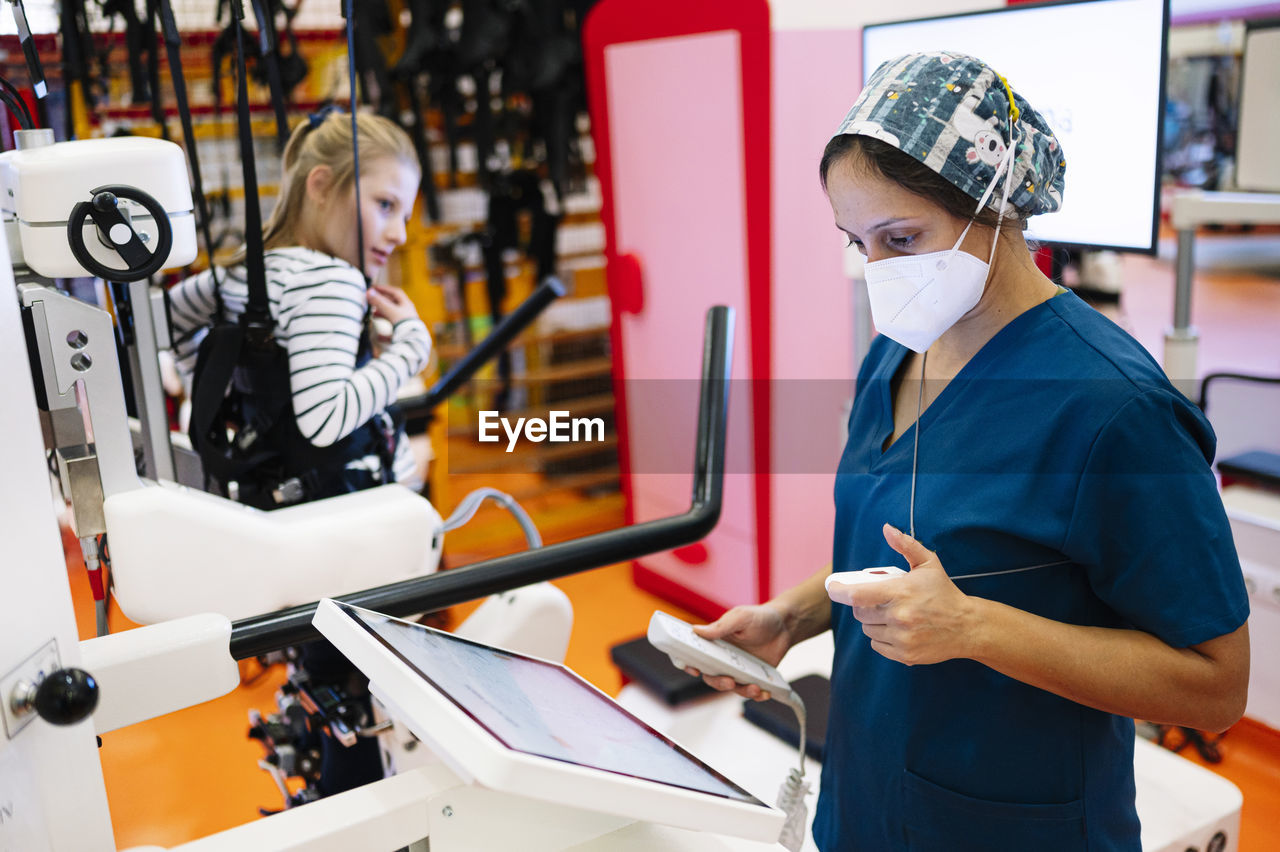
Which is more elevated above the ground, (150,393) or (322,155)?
(322,155)

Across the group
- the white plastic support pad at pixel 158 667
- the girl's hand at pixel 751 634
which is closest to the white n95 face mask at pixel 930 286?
the girl's hand at pixel 751 634

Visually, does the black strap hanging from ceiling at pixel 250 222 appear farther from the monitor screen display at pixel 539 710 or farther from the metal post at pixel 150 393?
the monitor screen display at pixel 539 710

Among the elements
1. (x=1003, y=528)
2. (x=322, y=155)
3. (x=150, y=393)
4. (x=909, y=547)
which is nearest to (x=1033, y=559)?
(x=1003, y=528)

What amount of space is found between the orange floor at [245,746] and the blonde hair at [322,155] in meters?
0.77

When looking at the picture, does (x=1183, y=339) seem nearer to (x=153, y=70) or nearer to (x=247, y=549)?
(x=247, y=549)

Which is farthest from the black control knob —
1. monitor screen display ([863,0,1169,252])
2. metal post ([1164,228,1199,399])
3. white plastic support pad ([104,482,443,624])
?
metal post ([1164,228,1199,399])

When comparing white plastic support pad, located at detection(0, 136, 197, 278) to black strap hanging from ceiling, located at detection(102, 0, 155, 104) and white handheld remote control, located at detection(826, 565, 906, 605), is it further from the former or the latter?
black strap hanging from ceiling, located at detection(102, 0, 155, 104)

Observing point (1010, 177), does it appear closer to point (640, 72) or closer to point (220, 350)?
point (220, 350)

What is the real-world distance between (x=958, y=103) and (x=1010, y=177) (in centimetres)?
9

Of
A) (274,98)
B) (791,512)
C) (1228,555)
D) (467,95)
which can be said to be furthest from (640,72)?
(1228,555)

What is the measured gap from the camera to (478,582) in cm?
149

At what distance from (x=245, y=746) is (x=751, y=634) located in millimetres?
2334

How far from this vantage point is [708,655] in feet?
4.07

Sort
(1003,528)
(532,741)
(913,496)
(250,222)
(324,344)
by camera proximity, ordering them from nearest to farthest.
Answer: (532,741) → (1003,528) → (913,496) → (250,222) → (324,344)
